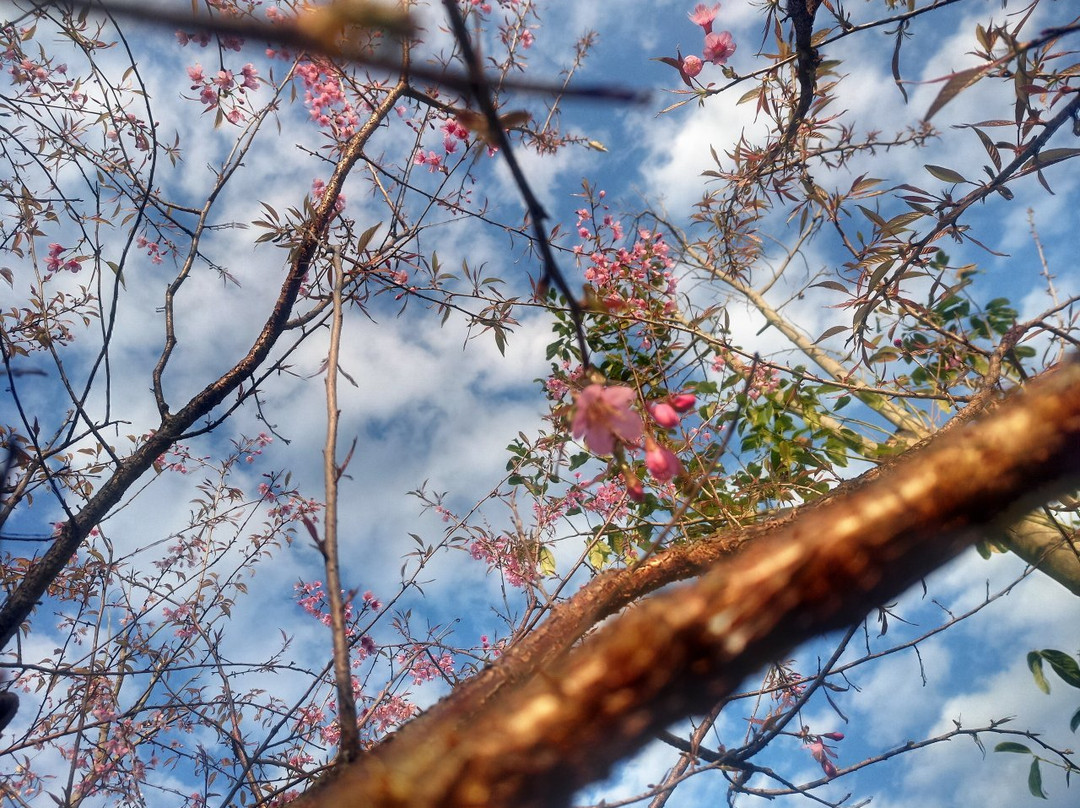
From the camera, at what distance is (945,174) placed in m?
1.19

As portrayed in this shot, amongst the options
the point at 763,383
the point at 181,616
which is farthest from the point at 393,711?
the point at 763,383

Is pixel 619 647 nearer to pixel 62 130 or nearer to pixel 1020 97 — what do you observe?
pixel 1020 97

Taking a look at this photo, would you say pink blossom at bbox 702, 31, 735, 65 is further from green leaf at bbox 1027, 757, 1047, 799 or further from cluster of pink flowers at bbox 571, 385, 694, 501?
green leaf at bbox 1027, 757, 1047, 799

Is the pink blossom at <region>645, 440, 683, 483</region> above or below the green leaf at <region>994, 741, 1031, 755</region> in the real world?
above

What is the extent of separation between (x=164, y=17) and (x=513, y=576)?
204 cm

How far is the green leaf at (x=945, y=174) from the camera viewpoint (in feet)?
3.85

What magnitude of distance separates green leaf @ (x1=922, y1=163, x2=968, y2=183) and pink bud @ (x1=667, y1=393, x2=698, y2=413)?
859 mm

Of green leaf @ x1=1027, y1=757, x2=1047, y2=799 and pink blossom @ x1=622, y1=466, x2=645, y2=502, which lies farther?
green leaf @ x1=1027, y1=757, x2=1047, y2=799

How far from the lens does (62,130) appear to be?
1.66 metres

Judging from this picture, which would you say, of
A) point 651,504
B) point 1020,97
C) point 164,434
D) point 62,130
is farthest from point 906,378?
point 62,130

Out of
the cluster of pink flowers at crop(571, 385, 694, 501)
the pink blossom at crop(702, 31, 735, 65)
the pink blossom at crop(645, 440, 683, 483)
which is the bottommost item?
the pink blossom at crop(645, 440, 683, 483)

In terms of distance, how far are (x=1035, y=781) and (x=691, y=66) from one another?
5.88 feet

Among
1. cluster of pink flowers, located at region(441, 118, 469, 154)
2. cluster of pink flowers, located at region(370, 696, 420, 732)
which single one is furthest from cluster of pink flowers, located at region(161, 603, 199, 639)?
cluster of pink flowers, located at region(441, 118, 469, 154)

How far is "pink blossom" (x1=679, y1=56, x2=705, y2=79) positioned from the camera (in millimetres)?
1404
